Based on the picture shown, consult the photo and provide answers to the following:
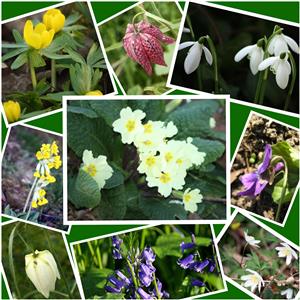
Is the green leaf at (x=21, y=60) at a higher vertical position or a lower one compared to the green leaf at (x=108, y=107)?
higher

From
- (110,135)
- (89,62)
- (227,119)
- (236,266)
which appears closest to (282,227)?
(236,266)

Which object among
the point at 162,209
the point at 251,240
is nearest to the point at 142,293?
the point at 162,209

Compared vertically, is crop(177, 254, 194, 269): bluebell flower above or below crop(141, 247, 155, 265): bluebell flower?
below

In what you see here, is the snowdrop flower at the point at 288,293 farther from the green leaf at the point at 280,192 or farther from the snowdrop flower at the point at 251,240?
the green leaf at the point at 280,192

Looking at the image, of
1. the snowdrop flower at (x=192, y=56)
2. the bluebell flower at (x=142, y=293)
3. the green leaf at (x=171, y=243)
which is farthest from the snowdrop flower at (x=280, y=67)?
the bluebell flower at (x=142, y=293)

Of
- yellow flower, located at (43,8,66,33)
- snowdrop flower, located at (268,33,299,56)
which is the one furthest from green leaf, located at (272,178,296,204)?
yellow flower, located at (43,8,66,33)

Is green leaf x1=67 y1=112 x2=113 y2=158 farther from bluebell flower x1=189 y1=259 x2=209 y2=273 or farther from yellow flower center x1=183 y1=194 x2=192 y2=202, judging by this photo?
bluebell flower x1=189 y1=259 x2=209 y2=273
